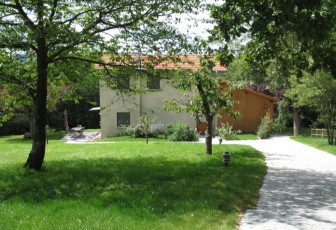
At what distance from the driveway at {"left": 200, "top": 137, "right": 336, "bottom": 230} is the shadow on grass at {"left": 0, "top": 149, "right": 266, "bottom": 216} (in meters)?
0.37

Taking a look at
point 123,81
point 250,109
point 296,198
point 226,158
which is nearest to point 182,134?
point 250,109

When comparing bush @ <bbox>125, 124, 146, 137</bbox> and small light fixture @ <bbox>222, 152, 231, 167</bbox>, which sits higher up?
bush @ <bbox>125, 124, 146, 137</bbox>

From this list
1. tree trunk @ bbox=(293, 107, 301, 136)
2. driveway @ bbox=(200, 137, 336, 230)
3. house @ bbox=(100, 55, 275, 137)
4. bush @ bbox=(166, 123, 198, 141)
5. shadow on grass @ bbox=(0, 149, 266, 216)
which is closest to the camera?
driveway @ bbox=(200, 137, 336, 230)

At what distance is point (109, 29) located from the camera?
11016 millimetres

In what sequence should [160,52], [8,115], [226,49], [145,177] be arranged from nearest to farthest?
1. [226,49]
2. [145,177]
3. [160,52]
4. [8,115]

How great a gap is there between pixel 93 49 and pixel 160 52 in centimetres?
216

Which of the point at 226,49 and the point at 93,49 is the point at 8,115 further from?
the point at 226,49

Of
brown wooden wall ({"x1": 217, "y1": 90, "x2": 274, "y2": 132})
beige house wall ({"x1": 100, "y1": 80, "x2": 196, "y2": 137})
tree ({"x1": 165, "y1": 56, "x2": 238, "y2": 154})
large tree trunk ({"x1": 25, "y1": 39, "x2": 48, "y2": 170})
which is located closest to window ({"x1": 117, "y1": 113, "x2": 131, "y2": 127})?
beige house wall ({"x1": 100, "y1": 80, "x2": 196, "y2": 137})

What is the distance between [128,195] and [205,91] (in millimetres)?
6772

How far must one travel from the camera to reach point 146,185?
8.70 meters

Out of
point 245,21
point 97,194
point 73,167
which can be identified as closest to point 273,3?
point 245,21

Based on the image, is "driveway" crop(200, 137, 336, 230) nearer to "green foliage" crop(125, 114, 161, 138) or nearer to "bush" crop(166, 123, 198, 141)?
"bush" crop(166, 123, 198, 141)

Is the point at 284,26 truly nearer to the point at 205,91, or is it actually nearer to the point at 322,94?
the point at 205,91

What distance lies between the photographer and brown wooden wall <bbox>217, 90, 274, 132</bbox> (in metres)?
31.7
